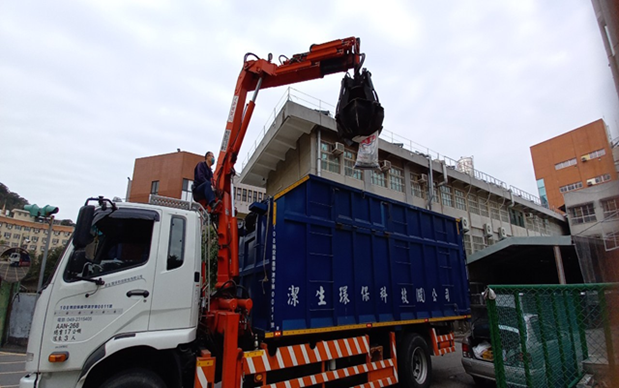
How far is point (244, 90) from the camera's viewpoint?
571 centimetres

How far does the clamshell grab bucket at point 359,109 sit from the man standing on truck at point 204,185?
2150 millimetres

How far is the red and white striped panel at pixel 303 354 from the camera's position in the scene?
4074mm

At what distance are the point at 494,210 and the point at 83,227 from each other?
29.6 meters

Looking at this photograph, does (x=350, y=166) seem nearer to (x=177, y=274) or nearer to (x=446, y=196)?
(x=446, y=196)

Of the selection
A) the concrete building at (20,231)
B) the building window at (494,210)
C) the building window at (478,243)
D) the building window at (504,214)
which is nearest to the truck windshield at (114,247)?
the building window at (478,243)

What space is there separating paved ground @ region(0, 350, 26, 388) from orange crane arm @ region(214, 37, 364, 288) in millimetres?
6055

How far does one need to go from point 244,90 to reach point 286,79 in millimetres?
755

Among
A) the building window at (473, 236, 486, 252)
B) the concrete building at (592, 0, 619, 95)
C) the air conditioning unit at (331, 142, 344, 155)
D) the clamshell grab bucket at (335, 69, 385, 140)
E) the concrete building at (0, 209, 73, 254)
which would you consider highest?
the concrete building at (0, 209, 73, 254)

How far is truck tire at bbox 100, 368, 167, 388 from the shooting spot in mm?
3348

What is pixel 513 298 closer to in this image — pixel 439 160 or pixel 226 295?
pixel 226 295

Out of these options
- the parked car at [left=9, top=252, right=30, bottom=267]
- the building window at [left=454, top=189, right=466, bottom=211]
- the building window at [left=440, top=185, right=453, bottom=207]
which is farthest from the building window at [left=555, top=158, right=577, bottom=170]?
the building window at [left=454, top=189, right=466, bottom=211]

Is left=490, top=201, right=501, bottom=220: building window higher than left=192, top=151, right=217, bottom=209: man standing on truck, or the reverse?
left=490, top=201, right=501, bottom=220: building window

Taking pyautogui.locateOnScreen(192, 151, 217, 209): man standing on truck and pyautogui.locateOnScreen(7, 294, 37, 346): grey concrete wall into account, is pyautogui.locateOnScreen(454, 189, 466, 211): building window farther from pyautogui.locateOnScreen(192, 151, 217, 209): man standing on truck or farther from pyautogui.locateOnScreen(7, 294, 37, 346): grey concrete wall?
pyautogui.locateOnScreen(7, 294, 37, 346): grey concrete wall

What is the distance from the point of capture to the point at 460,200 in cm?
2375
